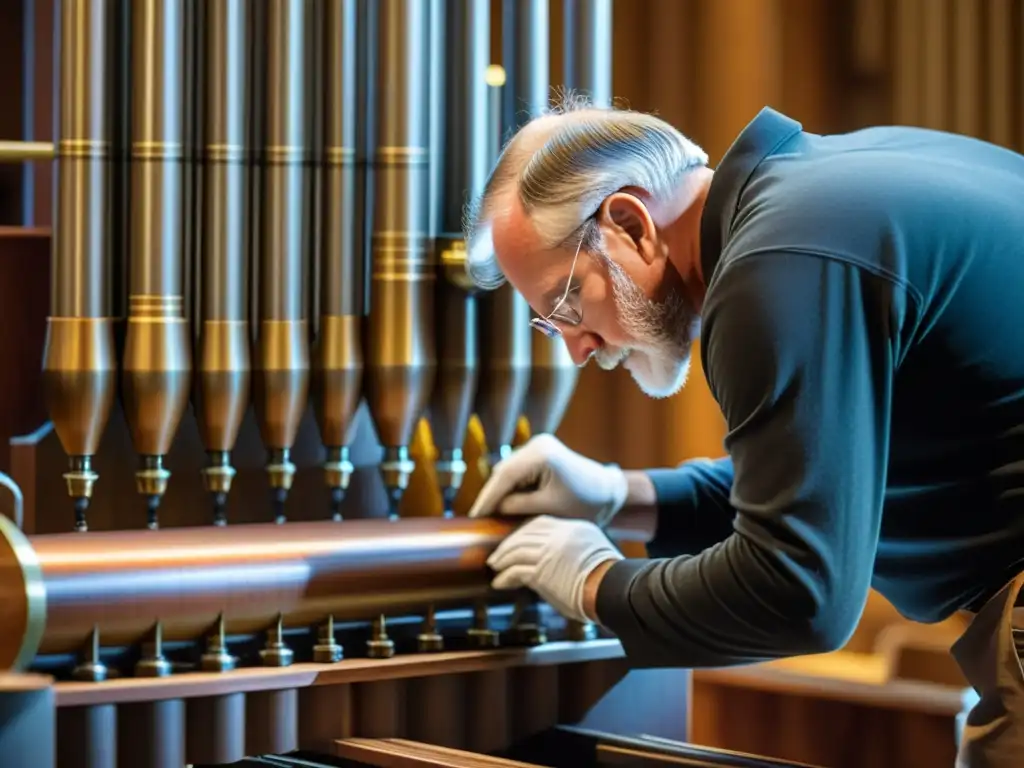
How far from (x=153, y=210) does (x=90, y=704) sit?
56 cm

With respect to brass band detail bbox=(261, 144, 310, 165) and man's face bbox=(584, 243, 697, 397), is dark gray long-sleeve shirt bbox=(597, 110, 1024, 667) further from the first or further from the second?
brass band detail bbox=(261, 144, 310, 165)

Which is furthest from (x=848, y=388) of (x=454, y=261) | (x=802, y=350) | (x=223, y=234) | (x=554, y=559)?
(x=223, y=234)

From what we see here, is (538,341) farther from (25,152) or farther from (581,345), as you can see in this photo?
(25,152)

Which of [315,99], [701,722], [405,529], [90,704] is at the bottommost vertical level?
[701,722]

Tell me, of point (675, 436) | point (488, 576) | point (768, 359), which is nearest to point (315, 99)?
point (488, 576)

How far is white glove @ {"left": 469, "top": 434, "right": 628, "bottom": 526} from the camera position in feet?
6.15

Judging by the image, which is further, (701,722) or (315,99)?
(701,722)

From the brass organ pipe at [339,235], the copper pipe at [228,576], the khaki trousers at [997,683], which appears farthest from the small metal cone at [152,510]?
the khaki trousers at [997,683]

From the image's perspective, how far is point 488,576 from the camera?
1820 millimetres

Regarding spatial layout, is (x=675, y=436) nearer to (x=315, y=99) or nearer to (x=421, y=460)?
(x=421, y=460)

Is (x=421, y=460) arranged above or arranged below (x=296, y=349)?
below

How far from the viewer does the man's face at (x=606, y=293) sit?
1.64 meters

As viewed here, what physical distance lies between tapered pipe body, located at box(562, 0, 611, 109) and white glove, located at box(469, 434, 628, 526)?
1.57ft

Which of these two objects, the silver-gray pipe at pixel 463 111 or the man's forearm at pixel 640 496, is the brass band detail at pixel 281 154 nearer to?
the silver-gray pipe at pixel 463 111
